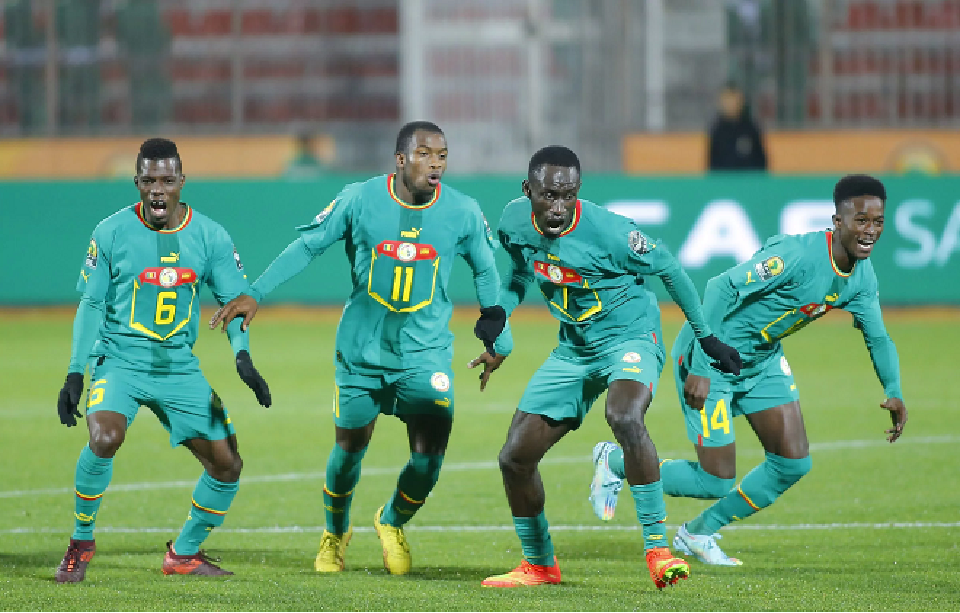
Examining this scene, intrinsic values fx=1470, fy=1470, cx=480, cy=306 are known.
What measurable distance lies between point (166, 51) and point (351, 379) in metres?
21.4

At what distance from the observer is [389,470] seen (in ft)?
33.7

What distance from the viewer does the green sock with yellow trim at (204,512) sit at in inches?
280

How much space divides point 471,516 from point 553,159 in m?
2.78

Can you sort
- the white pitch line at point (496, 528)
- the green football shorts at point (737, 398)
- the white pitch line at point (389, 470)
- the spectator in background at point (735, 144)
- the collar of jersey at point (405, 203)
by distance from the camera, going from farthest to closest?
the spectator in background at point (735, 144)
the white pitch line at point (389, 470)
the white pitch line at point (496, 528)
the green football shorts at point (737, 398)
the collar of jersey at point (405, 203)

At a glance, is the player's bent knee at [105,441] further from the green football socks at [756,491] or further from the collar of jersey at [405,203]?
the green football socks at [756,491]

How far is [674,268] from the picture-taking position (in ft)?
22.4

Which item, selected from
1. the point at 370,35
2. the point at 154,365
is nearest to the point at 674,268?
the point at 154,365

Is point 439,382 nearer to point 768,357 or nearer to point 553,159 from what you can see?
point 553,159

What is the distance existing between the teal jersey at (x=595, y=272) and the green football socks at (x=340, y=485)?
108 cm

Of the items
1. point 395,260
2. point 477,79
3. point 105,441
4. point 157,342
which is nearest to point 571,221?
point 395,260

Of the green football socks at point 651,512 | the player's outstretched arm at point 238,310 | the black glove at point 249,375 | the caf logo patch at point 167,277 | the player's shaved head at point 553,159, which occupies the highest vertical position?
the player's shaved head at point 553,159

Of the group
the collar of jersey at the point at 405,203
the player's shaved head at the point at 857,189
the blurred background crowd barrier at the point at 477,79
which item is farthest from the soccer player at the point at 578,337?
the blurred background crowd barrier at the point at 477,79

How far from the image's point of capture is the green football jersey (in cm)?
730

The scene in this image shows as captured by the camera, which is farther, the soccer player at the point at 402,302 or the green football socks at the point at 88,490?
the soccer player at the point at 402,302
